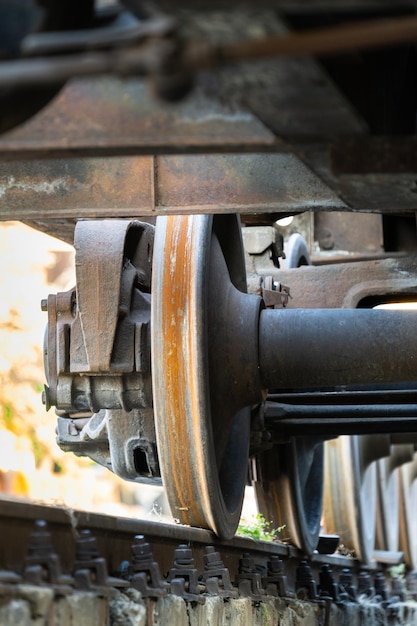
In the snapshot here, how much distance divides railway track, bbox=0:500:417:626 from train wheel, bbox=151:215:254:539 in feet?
0.66

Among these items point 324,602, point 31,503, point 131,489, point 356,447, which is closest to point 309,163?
point 31,503

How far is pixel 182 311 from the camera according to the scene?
4.30 metres

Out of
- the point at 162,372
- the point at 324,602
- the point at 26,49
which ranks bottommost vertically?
the point at 324,602

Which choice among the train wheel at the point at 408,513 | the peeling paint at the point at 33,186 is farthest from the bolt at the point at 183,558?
the train wheel at the point at 408,513

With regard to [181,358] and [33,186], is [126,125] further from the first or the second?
[181,358]

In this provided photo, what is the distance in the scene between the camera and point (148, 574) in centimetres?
320

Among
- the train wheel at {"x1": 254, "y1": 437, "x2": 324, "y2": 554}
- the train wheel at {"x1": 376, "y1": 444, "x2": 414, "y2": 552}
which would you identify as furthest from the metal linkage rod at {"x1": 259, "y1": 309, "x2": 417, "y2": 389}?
the train wheel at {"x1": 376, "y1": 444, "x2": 414, "y2": 552}

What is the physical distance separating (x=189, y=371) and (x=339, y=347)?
59cm

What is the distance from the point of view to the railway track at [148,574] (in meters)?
2.51

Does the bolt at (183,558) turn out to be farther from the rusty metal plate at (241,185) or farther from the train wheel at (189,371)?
the rusty metal plate at (241,185)

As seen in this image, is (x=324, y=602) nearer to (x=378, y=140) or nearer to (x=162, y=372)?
(x=162, y=372)

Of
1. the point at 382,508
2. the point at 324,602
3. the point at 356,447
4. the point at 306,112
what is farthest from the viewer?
the point at 382,508

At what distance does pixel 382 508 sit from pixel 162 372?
Answer: 5.75 meters

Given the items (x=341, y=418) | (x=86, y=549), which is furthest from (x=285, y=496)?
(x=86, y=549)
